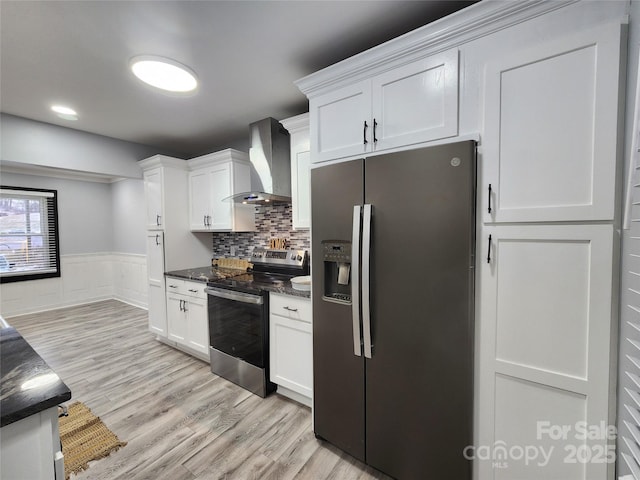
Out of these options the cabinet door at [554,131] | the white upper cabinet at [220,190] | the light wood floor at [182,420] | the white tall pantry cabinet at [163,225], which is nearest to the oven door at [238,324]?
the light wood floor at [182,420]

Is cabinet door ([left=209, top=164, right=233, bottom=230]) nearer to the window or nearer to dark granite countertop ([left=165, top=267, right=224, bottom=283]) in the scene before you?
dark granite countertop ([left=165, top=267, right=224, bottom=283])

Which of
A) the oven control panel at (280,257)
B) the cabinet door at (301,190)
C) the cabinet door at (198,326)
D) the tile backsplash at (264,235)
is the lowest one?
the cabinet door at (198,326)

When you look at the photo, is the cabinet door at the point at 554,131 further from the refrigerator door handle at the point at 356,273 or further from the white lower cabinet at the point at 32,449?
the white lower cabinet at the point at 32,449

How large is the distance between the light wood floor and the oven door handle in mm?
820

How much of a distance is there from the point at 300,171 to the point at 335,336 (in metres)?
1.47

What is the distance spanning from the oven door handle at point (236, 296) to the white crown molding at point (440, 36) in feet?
5.52

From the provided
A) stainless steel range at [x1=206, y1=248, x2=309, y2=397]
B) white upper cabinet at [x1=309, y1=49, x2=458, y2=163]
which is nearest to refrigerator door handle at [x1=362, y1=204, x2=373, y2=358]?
white upper cabinet at [x1=309, y1=49, x2=458, y2=163]

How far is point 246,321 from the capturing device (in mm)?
2377

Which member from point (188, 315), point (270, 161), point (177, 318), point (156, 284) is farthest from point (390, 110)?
point (156, 284)

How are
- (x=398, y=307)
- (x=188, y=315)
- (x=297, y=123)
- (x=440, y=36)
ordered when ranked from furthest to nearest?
1. (x=188, y=315)
2. (x=297, y=123)
3. (x=398, y=307)
4. (x=440, y=36)

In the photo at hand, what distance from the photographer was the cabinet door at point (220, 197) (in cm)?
306

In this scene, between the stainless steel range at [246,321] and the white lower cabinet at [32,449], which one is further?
the stainless steel range at [246,321]

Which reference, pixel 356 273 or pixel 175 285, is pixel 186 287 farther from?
pixel 356 273

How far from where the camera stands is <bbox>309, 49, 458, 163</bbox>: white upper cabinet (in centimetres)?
131
